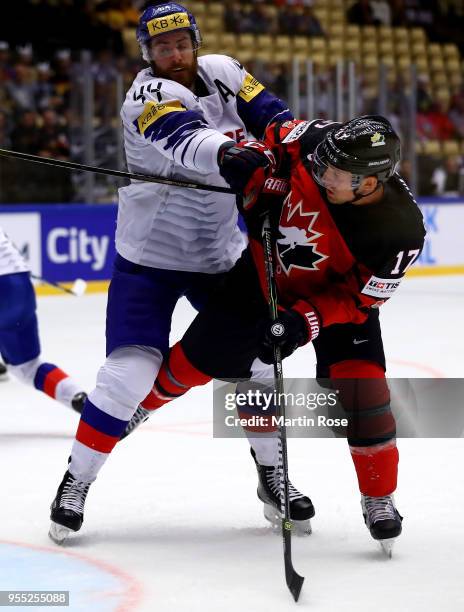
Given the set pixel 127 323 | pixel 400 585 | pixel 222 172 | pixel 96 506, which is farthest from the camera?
pixel 96 506

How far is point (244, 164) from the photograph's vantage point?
258cm

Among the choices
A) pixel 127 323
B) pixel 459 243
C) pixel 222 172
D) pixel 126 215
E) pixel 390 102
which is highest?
pixel 222 172

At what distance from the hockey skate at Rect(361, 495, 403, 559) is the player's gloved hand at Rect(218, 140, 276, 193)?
31.5 inches

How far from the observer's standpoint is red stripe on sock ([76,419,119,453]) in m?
2.82

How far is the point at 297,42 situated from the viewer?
12.4 metres

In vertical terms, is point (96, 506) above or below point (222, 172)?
below

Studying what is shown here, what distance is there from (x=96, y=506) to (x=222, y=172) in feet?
3.43

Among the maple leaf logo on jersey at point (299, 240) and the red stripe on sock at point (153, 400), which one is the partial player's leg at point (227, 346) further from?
the maple leaf logo on jersey at point (299, 240)

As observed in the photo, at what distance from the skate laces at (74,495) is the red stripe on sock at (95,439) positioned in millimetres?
100

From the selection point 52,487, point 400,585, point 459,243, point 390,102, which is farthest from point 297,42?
point 400,585

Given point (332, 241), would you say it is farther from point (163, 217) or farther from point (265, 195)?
point (163, 217)

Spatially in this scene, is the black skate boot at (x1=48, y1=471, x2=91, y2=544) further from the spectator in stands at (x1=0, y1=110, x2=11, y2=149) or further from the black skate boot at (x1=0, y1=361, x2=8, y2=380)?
the spectator in stands at (x1=0, y1=110, x2=11, y2=149)

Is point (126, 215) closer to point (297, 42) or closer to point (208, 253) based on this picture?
point (208, 253)

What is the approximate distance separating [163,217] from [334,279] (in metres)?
0.51
